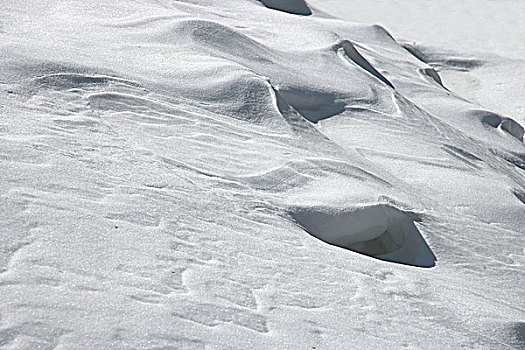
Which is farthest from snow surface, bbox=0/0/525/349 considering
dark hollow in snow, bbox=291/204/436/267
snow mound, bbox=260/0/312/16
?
snow mound, bbox=260/0/312/16

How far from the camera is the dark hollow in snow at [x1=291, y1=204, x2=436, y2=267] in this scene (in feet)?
7.49

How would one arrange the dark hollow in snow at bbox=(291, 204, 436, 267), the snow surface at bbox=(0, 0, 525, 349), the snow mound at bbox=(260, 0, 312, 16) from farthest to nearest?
the snow mound at bbox=(260, 0, 312, 16)
the dark hollow in snow at bbox=(291, 204, 436, 267)
the snow surface at bbox=(0, 0, 525, 349)

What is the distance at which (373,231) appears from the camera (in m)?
2.41

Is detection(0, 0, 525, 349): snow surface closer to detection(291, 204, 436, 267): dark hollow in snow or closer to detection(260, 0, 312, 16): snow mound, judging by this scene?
detection(291, 204, 436, 267): dark hollow in snow

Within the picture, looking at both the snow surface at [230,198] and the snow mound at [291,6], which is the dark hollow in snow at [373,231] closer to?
the snow surface at [230,198]

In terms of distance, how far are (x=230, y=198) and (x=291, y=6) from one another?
4.36m

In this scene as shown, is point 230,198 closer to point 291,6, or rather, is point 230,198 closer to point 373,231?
point 373,231

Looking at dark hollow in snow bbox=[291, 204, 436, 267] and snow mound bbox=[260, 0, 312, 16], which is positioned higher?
snow mound bbox=[260, 0, 312, 16]

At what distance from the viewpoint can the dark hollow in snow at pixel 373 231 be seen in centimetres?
228

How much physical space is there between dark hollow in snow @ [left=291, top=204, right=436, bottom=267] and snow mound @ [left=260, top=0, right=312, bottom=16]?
3.66 m

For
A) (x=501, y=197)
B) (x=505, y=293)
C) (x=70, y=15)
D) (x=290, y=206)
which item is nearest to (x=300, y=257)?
(x=290, y=206)

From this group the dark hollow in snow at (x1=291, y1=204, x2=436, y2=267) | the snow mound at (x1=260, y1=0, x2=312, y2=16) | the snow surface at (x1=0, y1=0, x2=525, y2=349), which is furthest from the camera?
the snow mound at (x1=260, y1=0, x2=312, y2=16)

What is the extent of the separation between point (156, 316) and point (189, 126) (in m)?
1.30

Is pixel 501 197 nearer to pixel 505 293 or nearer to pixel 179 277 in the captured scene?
pixel 505 293
